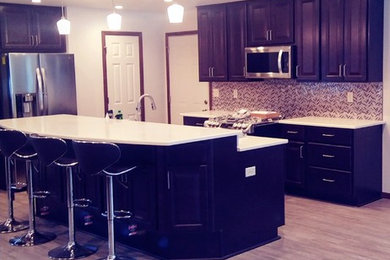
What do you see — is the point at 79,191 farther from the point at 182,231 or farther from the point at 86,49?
the point at 86,49

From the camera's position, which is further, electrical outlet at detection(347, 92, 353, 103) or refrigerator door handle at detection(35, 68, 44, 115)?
refrigerator door handle at detection(35, 68, 44, 115)

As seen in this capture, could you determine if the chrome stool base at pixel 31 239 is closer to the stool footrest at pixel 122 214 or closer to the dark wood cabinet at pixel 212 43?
the stool footrest at pixel 122 214

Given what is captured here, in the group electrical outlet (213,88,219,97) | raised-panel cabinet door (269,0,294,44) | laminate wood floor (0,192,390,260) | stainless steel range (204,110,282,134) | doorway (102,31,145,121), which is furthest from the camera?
doorway (102,31,145,121)

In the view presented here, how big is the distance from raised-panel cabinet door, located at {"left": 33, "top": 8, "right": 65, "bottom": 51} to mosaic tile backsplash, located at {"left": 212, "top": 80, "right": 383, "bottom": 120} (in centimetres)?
222

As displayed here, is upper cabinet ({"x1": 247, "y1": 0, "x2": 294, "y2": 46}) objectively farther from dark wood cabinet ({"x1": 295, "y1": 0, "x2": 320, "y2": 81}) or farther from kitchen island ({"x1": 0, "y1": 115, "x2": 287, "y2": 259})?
kitchen island ({"x1": 0, "y1": 115, "x2": 287, "y2": 259})

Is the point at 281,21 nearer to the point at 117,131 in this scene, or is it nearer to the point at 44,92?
the point at 117,131

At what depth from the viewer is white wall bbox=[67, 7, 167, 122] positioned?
24.3ft

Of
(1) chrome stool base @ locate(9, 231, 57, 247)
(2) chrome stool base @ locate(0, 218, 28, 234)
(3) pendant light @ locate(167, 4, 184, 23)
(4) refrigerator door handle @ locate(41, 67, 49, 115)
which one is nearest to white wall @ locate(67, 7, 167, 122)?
(4) refrigerator door handle @ locate(41, 67, 49, 115)

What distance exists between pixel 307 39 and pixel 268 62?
1.94 feet

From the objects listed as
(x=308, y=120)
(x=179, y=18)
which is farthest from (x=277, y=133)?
(x=179, y=18)

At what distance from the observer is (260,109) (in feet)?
22.9

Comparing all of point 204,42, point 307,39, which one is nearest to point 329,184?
point 307,39

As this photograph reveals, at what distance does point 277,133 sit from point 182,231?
2462 millimetres

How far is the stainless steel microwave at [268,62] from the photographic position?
244 inches
